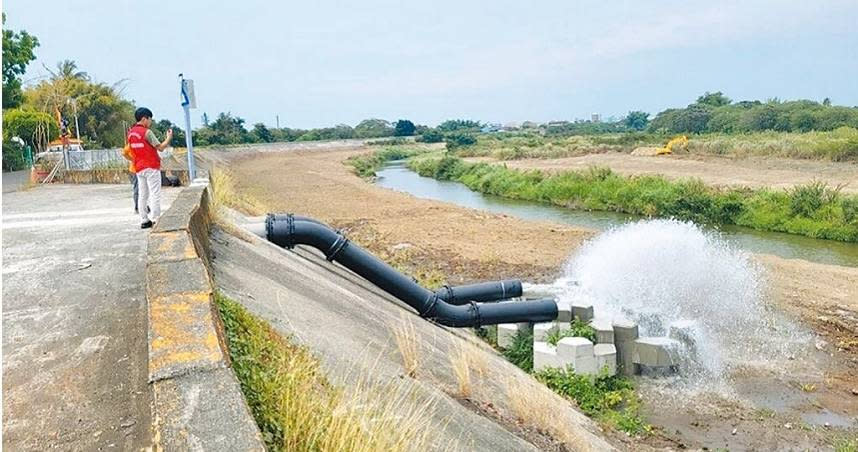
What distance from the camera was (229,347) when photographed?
3875mm

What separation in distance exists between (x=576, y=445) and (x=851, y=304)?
10335 mm

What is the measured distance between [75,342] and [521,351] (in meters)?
6.71

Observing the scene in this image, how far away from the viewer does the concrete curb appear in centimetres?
255

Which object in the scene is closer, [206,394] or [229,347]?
[206,394]

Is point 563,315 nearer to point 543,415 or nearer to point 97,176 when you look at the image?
point 543,415

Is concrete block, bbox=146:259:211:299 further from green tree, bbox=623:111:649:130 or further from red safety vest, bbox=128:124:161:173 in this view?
green tree, bbox=623:111:649:130

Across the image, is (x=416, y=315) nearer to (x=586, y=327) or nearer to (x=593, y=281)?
(x=586, y=327)

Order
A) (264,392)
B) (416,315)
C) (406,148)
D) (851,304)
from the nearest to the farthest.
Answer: (264,392) → (416,315) → (851,304) → (406,148)

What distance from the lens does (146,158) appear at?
8.14 metres

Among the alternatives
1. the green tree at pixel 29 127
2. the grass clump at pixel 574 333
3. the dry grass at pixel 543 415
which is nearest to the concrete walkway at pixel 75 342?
the dry grass at pixel 543 415

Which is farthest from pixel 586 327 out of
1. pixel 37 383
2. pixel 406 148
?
pixel 406 148

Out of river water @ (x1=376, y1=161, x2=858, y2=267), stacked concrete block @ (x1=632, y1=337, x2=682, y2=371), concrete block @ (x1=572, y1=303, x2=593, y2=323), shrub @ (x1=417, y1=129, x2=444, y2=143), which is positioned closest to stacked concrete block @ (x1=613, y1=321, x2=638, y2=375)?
stacked concrete block @ (x1=632, y1=337, x2=682, y2=371)

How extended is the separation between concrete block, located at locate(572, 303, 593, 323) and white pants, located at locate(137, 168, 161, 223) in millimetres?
5902

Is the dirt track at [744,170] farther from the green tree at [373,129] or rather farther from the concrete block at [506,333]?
the green tree at [373,129]
